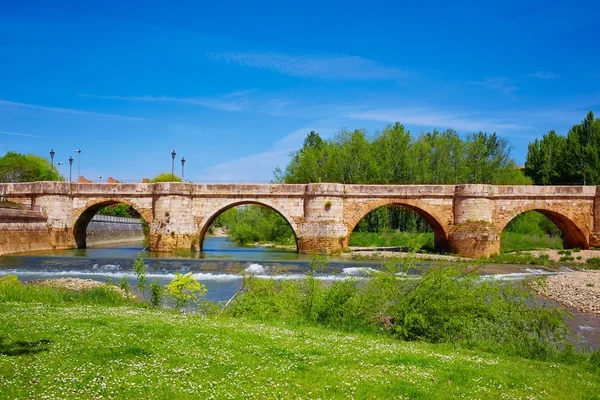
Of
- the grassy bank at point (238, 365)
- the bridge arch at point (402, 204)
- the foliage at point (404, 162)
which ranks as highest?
the foliage at point (404, 162)

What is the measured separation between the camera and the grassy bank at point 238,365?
622 cm

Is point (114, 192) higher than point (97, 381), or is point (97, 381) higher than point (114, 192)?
point (114, 192)

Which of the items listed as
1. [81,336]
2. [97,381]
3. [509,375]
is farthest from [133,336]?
[509,375]

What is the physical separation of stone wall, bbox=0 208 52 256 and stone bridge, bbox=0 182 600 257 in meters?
0.83

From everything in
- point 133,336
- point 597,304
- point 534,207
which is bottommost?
point 597,304

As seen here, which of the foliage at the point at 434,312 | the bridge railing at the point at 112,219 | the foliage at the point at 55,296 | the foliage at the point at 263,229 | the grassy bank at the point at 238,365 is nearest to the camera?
the grassy bank at the point at 238,365

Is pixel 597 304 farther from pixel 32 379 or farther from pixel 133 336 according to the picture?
pixel 32 379

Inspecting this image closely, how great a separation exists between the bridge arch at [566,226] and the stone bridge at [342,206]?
7 centimetres

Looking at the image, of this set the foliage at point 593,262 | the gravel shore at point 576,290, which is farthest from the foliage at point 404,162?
the gravel shore at point 576,290

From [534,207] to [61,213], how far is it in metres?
34.4

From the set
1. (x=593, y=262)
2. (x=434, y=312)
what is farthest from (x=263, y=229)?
(x=434, y=312)

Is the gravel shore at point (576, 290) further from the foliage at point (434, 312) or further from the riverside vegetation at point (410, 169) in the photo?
the riverside vegetation at point (410, 169)

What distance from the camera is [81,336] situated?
8312 millimetres

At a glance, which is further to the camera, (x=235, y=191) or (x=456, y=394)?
(x=235, y=191)
